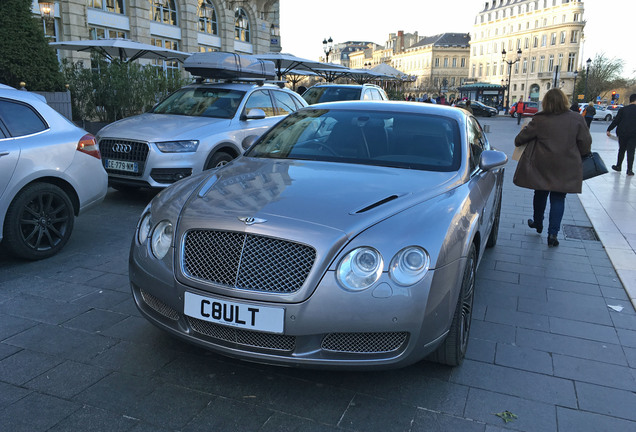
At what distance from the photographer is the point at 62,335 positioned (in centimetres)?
337

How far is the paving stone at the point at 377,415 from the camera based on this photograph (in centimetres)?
251

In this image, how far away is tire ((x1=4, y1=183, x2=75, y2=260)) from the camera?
15.2 ft

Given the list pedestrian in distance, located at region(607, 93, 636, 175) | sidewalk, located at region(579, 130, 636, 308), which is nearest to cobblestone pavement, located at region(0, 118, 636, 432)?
sidewalk, located at region(579, 130, 636, 308)

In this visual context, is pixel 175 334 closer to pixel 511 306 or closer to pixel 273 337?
pixel 273 337

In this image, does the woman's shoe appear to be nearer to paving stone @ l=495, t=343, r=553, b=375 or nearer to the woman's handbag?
the woman's handbag

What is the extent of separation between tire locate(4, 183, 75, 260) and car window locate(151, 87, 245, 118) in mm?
3504

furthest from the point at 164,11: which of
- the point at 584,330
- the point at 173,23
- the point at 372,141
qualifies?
the point at 584,330

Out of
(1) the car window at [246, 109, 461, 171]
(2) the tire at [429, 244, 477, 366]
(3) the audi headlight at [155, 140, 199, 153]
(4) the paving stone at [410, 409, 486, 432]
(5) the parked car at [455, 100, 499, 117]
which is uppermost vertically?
(1) the car window at [246, 109, 461, 171]

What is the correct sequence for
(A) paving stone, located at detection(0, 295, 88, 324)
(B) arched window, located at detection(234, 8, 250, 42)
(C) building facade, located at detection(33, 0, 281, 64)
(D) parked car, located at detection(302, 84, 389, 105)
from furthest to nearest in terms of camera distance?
(B) arched window, located at detection(234, 8, 250, 42) → (C) building facade, located at detection(33, 0, 281, 64) → (D) parked car, located at detection(302, 84, 389, 105) → (A) paving stone, located at detection(0, 295, 88, 324)

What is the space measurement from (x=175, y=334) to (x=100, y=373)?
0.52 metres

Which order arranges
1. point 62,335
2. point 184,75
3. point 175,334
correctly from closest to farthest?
point 175,334 < point 62,335 < point 184,75

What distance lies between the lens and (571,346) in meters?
3.51

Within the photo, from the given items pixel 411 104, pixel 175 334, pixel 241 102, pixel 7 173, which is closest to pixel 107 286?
pixel 7 173

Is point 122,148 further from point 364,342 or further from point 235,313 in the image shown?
point 364,342
